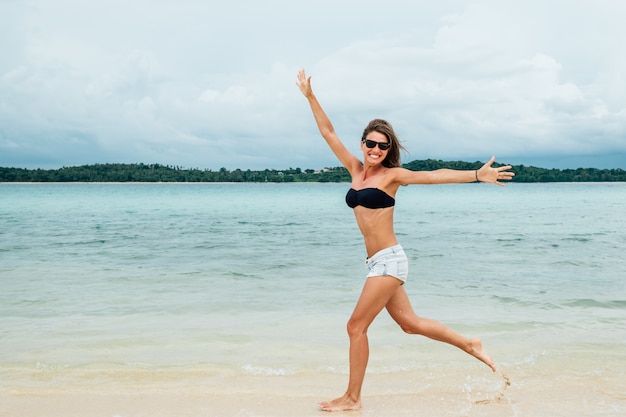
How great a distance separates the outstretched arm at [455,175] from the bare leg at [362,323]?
796mm

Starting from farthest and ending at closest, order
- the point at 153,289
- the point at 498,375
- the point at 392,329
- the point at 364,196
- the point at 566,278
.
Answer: the point at 566,278 < the point at 153,289 < the point at 392,329 < the point at 498,375 < the point at 364,196

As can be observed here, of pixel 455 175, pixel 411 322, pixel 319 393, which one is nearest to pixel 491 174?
pixel 455 175

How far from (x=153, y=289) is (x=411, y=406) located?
747 cm

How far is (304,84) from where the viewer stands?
5.42 meters

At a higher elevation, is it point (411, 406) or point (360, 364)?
point (360, 364)

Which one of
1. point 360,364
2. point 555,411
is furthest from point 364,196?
point 555,411

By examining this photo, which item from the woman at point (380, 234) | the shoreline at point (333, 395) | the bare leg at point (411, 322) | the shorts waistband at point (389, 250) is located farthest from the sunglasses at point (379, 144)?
the shoreline at point (333, 395)

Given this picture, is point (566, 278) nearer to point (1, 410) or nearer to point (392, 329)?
point (392, 329)

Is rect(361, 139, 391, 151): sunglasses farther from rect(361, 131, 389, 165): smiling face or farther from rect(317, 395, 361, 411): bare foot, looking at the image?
rect(317, 395, 361, 411): bare foot

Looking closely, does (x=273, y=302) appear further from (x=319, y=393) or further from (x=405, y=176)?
(x=405, y=176)

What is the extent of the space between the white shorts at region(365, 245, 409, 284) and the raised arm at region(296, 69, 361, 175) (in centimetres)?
95

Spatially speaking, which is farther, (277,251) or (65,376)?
(277,251)

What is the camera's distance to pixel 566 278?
12.7 m

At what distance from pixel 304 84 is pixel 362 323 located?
87.3 inches
